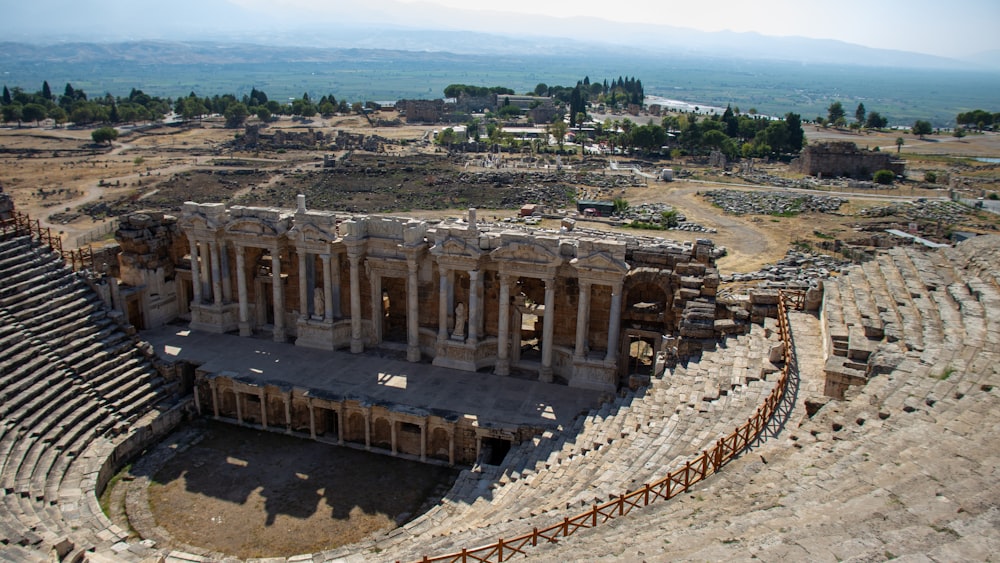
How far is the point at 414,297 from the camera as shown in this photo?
28.5 m

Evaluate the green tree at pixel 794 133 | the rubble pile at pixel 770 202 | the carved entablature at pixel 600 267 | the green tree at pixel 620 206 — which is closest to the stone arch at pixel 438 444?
the carved entablature at pixel 600 267

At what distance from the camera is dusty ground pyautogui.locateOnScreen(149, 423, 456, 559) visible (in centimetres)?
2097

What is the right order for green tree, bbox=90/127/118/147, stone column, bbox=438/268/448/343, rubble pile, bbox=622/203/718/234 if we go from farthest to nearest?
green tree, bbox=90/127/118/147 → rubble pile, bbox=622/203/718/234 → stone column, bbox=438/268/448/343

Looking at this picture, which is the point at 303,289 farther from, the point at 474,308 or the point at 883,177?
the point at 883,177

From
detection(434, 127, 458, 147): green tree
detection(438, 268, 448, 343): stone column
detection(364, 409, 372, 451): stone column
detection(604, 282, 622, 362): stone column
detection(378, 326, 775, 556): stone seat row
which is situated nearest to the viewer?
detection(378, 326, 775, 556): stone seat row

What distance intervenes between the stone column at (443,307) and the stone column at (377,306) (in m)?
2.68

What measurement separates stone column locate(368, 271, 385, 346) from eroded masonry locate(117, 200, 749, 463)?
5 centimetres

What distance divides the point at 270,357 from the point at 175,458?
18.2ft

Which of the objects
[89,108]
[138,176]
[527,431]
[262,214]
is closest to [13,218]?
[262,214]

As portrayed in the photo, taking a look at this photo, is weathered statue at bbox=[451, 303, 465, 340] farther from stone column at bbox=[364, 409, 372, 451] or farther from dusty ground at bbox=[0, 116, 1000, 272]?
dusty ground at bbox=[0, 116, 1000, 272]

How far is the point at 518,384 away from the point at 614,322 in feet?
13.1

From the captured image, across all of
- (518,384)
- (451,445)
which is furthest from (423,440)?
(518,384)

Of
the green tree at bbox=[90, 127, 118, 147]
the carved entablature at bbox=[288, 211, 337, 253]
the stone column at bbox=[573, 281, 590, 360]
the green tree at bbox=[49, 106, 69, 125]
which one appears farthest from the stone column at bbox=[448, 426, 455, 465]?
the green tree at bbox=[49, 106, 69, 125]

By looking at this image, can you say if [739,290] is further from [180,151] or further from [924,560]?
[180,151]
